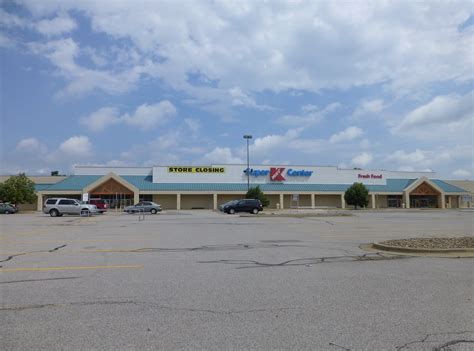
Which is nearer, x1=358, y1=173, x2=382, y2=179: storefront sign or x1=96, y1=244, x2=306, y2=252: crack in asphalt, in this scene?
x1=96, y1=244, x2=306, y2=252: crack in asphalt

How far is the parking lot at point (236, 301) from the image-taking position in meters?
5.09

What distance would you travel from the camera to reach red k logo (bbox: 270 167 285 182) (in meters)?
73.2

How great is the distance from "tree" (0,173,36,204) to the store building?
572cm

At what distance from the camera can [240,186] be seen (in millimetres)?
70250

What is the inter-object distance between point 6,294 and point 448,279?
8.37m

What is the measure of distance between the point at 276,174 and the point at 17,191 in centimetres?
4007

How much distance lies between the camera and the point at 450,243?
537 inches

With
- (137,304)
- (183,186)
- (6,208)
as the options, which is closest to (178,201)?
(183,186)

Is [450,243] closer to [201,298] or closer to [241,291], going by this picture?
[241,291]

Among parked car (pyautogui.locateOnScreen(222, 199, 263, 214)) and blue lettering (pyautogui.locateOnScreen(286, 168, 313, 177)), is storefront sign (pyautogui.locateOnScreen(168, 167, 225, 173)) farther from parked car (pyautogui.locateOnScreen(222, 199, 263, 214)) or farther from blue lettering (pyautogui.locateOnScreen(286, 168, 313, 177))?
parked car (pyautogui.locateOnScreen(222, 199, 263, 214))

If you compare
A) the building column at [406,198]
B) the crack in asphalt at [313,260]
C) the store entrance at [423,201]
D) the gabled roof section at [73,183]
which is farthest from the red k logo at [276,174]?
the crack in asphalt at [313,260]

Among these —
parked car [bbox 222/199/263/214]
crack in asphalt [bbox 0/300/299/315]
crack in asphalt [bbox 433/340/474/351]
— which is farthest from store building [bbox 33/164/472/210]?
crack in asphalt [bbox 433/340/474/351]

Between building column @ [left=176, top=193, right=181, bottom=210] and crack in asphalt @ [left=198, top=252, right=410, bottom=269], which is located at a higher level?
building column @ [left=176, top=193, right=181, bottom=210]

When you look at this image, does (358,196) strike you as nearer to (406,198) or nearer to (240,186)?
(406,198)
